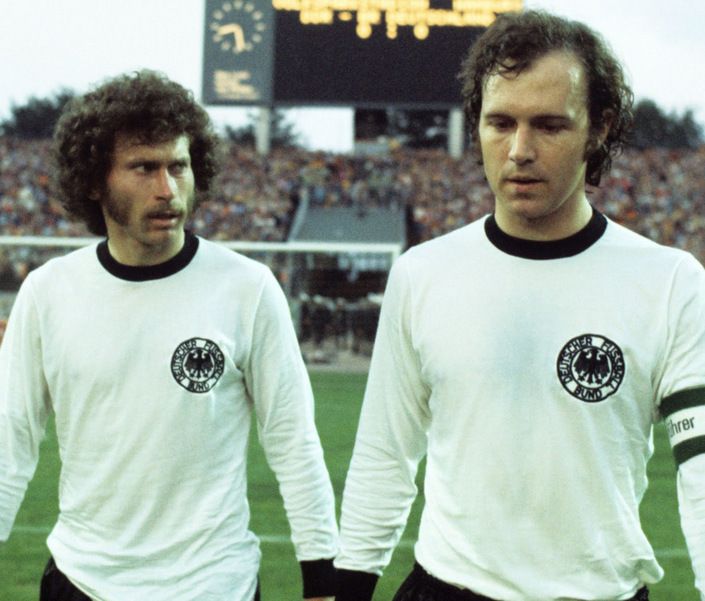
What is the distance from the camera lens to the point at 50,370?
10.5 feet

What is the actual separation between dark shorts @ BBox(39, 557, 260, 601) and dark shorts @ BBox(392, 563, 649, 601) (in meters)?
0.71

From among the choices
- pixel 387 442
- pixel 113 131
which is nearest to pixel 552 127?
pixel 387 442

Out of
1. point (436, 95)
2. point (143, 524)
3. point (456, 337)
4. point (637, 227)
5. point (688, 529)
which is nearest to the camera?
point (688, 529)

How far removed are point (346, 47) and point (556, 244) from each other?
907 inches

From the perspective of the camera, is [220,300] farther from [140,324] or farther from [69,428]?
[69,428]

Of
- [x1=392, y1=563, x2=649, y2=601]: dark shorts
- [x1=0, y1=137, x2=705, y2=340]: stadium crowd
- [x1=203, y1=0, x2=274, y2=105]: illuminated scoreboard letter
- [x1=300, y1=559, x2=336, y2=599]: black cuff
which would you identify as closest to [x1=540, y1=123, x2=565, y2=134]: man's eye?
[x1=392, y1=563, x2=649, y2=601]: dark shorts

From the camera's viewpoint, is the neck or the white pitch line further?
the white pitch line

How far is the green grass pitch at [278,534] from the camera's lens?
5.96 metres

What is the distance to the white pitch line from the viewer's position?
6855 millimetres

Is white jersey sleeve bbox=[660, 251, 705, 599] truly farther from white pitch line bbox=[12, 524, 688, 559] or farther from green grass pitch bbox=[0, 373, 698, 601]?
white pitch line bbox=[12, 524, 688, 559]

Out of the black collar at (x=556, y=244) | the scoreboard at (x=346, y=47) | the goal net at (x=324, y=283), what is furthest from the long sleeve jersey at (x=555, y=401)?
the scoreboard at (x=346, y=47)

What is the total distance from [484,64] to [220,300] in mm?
1002

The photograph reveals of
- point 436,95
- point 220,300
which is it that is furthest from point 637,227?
point 220,300

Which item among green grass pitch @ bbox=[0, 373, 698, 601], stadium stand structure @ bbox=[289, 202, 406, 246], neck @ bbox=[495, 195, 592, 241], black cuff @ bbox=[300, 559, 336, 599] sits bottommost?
green grass pitch @ bbox=[0, 373, 698, 601]
